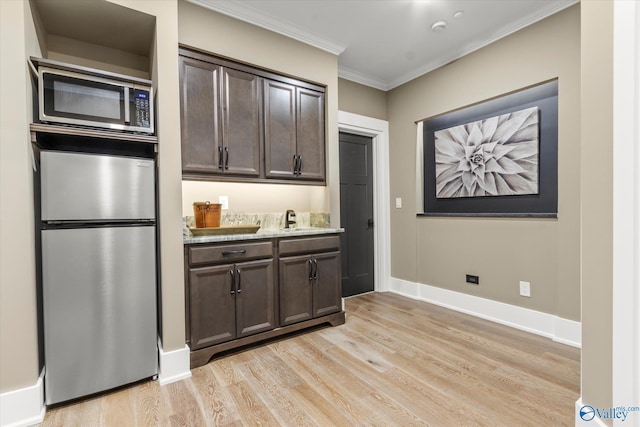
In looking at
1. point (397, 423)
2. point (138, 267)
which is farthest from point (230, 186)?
point (397, 423)

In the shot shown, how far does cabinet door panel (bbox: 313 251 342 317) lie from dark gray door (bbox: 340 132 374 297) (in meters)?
0.88

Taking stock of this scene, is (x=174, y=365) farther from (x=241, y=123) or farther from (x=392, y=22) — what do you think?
(x=392, y=22)

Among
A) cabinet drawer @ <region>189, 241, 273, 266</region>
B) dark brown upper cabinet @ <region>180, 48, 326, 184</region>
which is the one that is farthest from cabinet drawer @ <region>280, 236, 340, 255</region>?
dark brown upper cabinet @ <region>180, 48, 326, 184</region>

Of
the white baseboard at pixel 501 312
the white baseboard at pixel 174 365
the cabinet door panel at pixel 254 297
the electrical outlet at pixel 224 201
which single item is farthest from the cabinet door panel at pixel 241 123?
the white baseboard at pixel 501 312

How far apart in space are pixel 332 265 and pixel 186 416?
1663mm

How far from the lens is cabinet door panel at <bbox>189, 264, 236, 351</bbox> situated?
7.09ft

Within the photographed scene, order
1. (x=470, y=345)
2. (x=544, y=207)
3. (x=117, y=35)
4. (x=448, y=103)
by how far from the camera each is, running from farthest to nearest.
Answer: (x=448, y=103)
(x=544, y=207)
(x=470, y=345)
(x=117, y=35)

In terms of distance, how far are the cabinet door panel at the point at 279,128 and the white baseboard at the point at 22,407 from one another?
6.74 feet

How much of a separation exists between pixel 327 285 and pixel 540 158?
2.28m

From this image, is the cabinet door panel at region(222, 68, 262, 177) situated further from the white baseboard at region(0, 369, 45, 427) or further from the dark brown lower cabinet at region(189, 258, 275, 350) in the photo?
the white baseboard at region(0, 369, 45, 427)

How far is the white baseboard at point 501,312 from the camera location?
2.51m

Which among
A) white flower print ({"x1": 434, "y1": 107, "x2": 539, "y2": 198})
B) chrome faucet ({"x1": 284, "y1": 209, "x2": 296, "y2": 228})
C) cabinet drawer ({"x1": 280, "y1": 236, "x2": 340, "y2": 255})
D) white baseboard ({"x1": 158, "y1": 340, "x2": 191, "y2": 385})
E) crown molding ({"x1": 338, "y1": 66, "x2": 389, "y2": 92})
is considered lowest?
white baseboard ({"x1": 158, "y1": 340, "x2": 191, "y2": 385})

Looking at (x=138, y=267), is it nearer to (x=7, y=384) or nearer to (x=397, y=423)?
(x=7, y=384)

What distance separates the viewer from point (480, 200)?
3172mm
